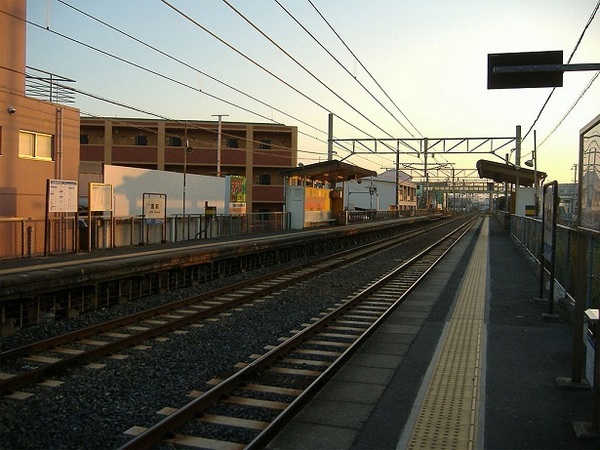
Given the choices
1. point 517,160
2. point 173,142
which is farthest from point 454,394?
point 173,142

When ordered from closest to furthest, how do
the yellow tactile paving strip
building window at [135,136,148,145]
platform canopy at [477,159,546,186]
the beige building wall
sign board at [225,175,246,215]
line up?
the yellow tactile paving strip
the beige building wall
sign board at [225,175,246,215]
platform canopy at [477,159,546,186]
building window at [135,136,148,145]

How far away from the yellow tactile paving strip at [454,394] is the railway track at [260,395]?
3.68 ft

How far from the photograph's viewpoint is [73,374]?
6.61 meters

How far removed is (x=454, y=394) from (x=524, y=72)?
3.82 meters

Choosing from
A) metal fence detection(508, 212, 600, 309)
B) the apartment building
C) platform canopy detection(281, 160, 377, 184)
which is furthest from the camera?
the apartment building

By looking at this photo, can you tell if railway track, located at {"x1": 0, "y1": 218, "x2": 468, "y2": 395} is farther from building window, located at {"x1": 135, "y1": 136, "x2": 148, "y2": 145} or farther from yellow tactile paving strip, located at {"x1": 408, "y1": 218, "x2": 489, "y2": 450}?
building window, located at {"x1": 135, "y1": 136, "x2": 148, "y2": 145}

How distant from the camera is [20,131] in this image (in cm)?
1825

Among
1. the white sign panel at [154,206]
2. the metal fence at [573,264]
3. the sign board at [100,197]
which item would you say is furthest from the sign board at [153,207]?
the metal fence at [573,264]

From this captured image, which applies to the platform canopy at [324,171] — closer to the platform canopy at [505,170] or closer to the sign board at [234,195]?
the sign board at [234,195]

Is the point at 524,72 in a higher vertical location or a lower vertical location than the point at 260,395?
higher

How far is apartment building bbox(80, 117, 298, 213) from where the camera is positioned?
5166 centimetres

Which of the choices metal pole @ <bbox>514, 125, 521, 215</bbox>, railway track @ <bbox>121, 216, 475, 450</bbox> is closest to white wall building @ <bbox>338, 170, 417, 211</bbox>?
metal pole @ <bbox>514, 125, 521, 215</bbox>

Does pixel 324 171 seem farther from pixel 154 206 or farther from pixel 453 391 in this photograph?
pixel 453 391

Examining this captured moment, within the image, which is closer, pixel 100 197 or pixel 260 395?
pixel 260 395
